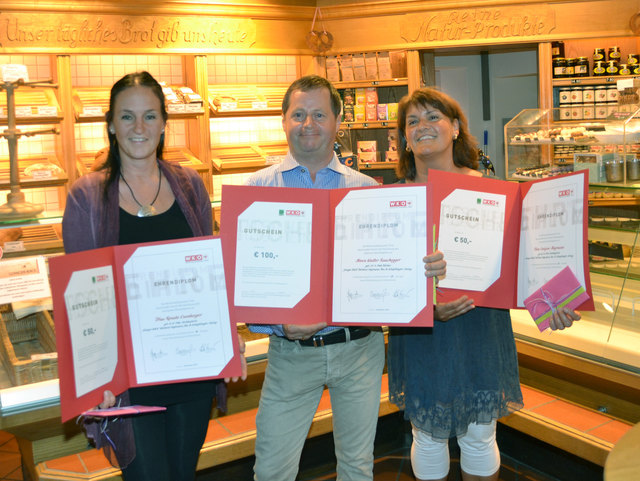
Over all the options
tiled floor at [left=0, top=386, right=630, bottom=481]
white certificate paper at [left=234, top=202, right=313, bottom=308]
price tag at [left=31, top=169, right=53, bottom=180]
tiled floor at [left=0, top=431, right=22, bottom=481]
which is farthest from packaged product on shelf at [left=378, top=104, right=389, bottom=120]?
white certificate paper at [left=234, top=202, right=313, bottom=308]

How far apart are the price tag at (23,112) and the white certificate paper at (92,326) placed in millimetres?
3649

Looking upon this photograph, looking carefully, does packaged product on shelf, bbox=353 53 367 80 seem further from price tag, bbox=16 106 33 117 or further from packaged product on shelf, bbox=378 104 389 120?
price tag, bbox=16 106 33 117

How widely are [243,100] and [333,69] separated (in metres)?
1.05

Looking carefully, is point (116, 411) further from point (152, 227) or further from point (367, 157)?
point (367, 157)

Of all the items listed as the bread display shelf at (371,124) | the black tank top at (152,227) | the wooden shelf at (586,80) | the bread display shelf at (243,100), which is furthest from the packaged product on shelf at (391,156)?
the black tank top at (152,227)

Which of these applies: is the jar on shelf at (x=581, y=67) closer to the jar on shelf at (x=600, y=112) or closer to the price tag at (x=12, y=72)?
the jar on shelf at (x=600, y=112)

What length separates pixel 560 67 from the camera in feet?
20.2

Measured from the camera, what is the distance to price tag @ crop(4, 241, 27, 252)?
98.0 inches

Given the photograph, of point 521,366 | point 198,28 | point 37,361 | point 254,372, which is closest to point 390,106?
point 198,28

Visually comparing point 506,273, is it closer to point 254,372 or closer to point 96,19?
point 254,372

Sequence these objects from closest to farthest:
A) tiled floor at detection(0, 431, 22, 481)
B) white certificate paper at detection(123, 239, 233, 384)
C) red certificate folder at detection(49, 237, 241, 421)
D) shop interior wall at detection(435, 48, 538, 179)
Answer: red certificate folder at detection(49, 237, 241, 421) < white certificate paper at detection(123, 239, 233, 384) < tiled floor at detection(0, 431, 22, 481) < shop interior wall at detection(435, 48, 538, 179)

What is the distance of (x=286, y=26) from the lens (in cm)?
629

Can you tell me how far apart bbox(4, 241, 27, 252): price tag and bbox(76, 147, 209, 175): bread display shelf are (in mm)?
2790

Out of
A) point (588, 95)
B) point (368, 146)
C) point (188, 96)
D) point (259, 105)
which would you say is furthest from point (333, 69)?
point (588, 95)
